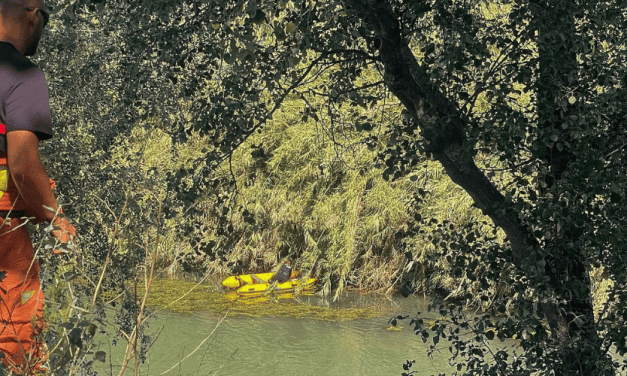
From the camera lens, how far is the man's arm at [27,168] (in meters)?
2.46

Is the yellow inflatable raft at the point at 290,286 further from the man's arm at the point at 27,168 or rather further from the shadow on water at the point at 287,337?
the man's arm at the point at 27,168

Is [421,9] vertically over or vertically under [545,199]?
over

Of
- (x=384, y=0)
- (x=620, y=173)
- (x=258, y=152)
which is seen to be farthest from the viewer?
(x=258, y=152)

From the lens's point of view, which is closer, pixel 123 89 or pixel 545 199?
pixel 545 199

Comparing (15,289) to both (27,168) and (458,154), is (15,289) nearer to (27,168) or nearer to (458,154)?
(27,168)

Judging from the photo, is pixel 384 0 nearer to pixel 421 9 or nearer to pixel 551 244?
pixel 421 9

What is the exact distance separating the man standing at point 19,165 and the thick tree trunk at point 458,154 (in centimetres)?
203

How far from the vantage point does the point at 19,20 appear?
2588 mm

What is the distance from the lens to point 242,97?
4984 mm

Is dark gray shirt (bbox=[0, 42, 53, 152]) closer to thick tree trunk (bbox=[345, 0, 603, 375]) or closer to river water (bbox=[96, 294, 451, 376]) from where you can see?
thick tree trunk (bbox=[345, 0, 603, 375])

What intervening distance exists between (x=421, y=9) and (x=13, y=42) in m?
2.28

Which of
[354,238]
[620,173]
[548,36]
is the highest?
[548,36]

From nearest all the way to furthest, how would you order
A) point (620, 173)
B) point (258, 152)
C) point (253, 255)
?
point (620, 173) → point (258, 152) → point (253, 255)

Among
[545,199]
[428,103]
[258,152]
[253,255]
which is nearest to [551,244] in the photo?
[545,199]
